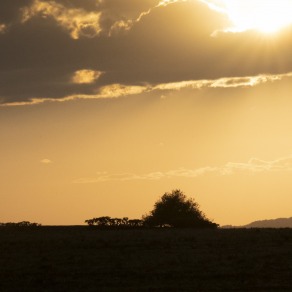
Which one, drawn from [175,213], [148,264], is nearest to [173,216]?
[175,213]

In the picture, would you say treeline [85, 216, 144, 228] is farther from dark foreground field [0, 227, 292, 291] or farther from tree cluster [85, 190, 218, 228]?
dark foreground field [0, 227, 292, 291]

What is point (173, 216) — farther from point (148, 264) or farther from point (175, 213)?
point (148, 264)

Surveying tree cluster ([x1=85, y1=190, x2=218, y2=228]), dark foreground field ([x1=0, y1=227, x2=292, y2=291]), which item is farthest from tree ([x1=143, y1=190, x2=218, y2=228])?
dark foreground field ([x1=0, y1=227, x2=292, y2=291])

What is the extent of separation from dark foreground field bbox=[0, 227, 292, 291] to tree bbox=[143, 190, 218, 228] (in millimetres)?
33106

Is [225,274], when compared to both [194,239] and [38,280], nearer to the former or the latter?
[38,280]

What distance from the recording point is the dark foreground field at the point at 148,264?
34.7 m

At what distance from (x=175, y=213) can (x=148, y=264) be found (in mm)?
52724

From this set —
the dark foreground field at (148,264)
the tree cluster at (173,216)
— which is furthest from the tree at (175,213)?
the dark foreground field at (148,264)

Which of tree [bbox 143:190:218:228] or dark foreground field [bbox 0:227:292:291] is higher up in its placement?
tree [bbox 143:190:218:228]

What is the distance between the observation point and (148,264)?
41219 mm

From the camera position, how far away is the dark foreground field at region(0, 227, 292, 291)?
34.7 meters

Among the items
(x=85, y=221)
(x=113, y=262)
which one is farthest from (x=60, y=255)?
(x=85, y=221)

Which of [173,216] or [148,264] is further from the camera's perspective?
[173,216]

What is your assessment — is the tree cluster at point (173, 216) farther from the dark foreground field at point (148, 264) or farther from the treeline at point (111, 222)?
the dark foreground field at point (148, 264)
